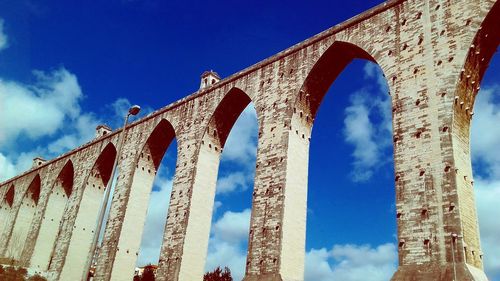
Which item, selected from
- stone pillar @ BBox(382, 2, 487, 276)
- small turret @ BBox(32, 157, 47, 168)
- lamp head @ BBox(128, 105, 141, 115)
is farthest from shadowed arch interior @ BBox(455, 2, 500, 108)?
small turret @ BBox(32, 157, 47, 168)

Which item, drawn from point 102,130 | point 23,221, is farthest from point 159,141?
point 23,221

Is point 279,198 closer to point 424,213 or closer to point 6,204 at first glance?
point 424,213

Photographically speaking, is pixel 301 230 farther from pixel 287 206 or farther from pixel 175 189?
pixel 175 189

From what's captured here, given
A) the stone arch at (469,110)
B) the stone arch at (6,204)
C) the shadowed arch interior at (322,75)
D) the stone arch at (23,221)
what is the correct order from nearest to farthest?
the stone arch at (469,110)
the shadowed arch interior at (322,75)
the stone arch at (23,221)
the stone arch at (6,204)

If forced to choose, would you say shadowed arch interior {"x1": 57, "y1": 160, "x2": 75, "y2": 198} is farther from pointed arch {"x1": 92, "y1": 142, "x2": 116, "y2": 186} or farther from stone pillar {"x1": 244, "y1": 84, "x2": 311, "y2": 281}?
stone pillar {"x1": 244, "y1": 84, "x2": 311, "y2": 281}

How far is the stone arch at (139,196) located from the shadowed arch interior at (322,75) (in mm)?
8285

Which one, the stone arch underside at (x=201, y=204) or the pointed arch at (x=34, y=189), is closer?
the stone arch underside at (x=201, y=204)

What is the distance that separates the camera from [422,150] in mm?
12164

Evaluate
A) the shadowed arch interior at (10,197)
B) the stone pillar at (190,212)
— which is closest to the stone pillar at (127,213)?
the stone pillar at (190,212)

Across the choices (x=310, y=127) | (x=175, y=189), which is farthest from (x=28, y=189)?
A: (x=310, y=127)

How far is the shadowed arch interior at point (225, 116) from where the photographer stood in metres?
20.3

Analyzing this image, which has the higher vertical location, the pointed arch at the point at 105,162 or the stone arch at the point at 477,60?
the pointed arch at the point at 105,162

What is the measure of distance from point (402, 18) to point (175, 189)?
11.5 meters

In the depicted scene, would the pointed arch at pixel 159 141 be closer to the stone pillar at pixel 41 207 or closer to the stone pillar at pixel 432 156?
the stone pillar at pixel 41 207
